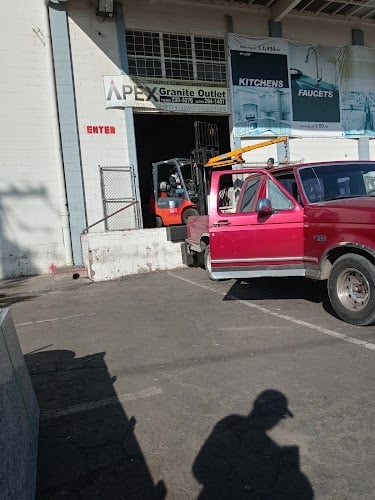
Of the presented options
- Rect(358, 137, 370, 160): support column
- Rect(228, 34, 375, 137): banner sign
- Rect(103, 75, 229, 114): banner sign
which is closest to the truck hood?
Rect(103, 75, 229, 114): banner sign

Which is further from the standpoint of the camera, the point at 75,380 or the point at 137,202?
the point at 137,202

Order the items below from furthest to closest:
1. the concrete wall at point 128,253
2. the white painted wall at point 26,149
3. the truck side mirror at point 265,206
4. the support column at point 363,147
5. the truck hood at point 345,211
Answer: the support column at point 363,147
the white painted wall at point 26,149
the concrete wall at point 128,253
the truck side mirror at point 265,206
the truck hood at point 345,211

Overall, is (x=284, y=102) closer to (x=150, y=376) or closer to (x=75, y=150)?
(x=75, y=150)

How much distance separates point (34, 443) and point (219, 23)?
53.9 feet

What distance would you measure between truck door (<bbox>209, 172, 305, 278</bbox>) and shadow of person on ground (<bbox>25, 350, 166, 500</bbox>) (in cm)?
278

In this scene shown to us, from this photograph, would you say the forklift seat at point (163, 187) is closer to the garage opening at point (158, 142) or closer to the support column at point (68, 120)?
the support column at point (68, 120)

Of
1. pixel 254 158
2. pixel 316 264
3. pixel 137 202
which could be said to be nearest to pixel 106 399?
pixel 316 264

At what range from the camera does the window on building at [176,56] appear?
50.1 feet

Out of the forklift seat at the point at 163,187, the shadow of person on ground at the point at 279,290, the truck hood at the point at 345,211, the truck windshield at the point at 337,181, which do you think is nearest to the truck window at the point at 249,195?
the truck windshield at the point at 337,181

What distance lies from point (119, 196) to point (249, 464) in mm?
12859

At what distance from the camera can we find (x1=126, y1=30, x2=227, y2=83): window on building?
15258 millimetres

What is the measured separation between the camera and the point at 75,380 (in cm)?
462

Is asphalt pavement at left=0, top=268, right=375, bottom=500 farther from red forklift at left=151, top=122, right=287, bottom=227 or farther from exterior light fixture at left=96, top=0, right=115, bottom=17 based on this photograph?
exterior light fixture at left=96, top=0, right=115, bottom=17

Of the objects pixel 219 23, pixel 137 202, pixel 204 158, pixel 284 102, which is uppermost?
pixel 219 23
